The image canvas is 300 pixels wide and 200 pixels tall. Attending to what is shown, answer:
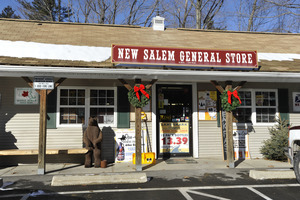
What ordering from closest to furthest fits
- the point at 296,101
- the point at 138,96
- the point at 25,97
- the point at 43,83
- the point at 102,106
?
the point at 43,83
the point at 138,96
the point at 25,97
the point at 102,106
the point at 296,101

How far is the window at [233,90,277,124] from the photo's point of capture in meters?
8.73

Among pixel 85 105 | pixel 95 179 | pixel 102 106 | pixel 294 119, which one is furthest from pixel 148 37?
pixel 294 119

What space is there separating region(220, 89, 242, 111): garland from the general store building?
1.49 ft

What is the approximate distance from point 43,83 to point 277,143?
23.6 feet

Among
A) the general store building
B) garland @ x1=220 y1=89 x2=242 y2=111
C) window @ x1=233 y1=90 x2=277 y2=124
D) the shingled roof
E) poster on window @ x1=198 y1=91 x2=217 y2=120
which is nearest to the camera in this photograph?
the general store building

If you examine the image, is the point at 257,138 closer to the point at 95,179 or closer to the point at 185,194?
the point at 185,194

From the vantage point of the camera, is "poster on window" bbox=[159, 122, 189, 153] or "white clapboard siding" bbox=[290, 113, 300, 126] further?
"white clapboard siding" bbox=[290, 113, 300, 126]

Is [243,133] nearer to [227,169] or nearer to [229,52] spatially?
[227,169]

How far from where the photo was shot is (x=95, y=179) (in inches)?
217

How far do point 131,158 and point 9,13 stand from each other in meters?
27.2

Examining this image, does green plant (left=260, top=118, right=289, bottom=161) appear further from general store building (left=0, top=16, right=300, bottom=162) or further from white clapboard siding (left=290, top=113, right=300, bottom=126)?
white clapboard siding (left=290, top=113, right=300, bottom=126)

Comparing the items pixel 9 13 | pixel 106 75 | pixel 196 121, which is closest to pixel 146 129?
pixel 196 121

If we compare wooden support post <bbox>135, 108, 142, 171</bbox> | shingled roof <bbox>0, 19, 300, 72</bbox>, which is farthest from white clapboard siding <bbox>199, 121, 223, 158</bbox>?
wooden support post <bbox>135, 108, 142, 171</bbox>

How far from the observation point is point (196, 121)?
8.48m
